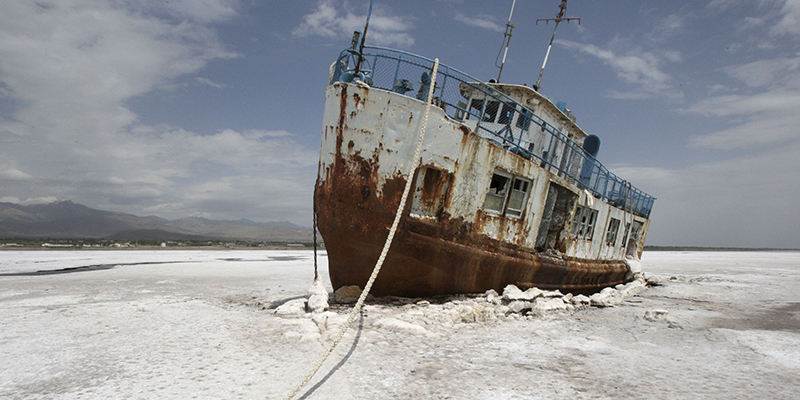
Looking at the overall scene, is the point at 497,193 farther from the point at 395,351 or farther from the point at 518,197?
the point at 395,351

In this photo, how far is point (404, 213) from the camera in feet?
20.8

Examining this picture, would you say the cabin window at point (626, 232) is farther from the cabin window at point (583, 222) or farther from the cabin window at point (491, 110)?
the cabin window at point (491, 110)

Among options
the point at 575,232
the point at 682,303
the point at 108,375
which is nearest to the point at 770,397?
the point at 108,375

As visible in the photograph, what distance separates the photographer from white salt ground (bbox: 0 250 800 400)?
3393 mm

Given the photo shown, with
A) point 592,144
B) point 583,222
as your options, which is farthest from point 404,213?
point 592,144

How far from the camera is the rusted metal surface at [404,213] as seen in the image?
6309mm

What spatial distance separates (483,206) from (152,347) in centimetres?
523

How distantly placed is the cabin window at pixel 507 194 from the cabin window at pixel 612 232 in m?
6.18

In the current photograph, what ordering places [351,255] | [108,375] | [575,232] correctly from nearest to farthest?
[108,375], [351,255], [575,232]

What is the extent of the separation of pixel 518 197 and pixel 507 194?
1.58ft

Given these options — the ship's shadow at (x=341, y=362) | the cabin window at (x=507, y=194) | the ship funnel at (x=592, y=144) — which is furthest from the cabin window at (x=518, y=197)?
the ship funnel at (x=592, y=144)

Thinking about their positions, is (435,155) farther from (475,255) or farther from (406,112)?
(475,255)

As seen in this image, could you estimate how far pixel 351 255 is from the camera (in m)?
6.71

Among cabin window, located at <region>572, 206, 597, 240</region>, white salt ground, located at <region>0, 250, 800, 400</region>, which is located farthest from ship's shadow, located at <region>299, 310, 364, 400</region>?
cabin window, located at <region>572, 206, 597, 240</region>
